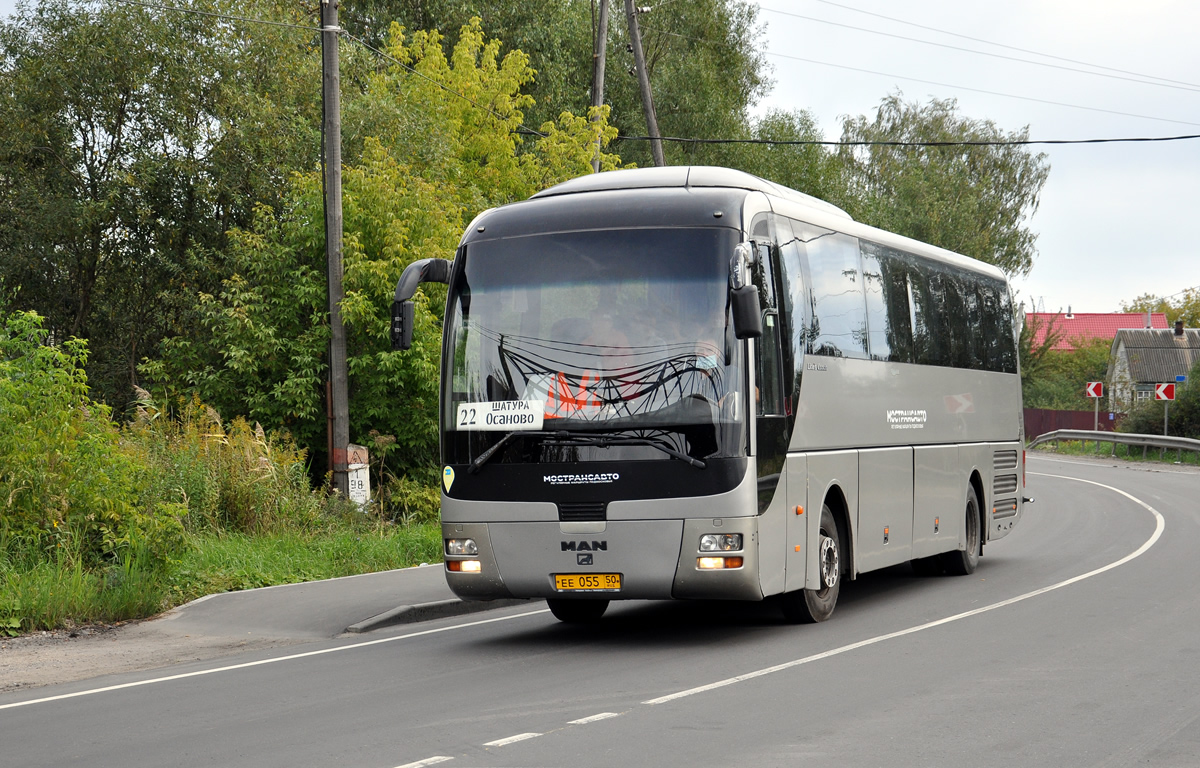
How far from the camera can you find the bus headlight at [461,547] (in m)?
10.9

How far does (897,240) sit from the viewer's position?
14.8 meters

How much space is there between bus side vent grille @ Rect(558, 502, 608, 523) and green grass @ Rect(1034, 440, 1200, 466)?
116ft

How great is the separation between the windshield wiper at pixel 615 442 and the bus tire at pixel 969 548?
6911 millimetres

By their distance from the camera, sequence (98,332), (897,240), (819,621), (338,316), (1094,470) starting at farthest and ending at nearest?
(1094,470), (98,332), (338,316), (897,240), (819,621)

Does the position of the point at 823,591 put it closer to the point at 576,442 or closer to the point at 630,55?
the point at 576,442

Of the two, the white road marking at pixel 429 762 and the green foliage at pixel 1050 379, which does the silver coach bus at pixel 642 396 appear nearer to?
the white road marking at pixel 429 762

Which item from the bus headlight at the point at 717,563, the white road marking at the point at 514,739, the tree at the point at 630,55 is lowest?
the white road marking at the point at 514,739

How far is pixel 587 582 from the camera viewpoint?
10531 mm

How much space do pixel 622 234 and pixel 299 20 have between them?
22.5 m

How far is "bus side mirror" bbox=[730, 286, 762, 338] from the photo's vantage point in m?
10.1

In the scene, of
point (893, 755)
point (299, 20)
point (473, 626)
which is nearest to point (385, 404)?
point (473, 626)

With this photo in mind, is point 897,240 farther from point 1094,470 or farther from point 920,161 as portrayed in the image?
point 920,161

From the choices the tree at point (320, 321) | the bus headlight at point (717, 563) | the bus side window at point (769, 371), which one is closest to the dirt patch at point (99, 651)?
the bus headlight at point (717, 563)

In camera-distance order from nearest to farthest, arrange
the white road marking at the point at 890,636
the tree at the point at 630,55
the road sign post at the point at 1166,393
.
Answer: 1. the white road marking at the point at 890,636
2. the tree at the point at 630,55
3. the road sign post at the point at 1166,393
